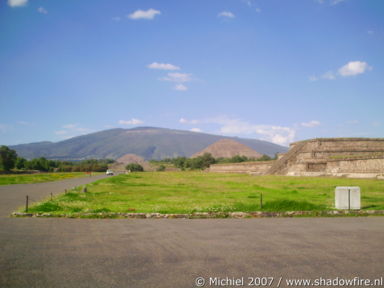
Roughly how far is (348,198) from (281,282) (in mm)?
11671

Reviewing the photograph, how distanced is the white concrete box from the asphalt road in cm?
262

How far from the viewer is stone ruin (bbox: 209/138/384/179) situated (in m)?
44.1

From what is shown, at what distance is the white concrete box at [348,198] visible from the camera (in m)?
16.6

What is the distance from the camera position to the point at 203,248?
9492mm

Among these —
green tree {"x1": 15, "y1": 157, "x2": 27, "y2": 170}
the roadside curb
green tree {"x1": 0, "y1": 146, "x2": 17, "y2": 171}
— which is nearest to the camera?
the roadside curb

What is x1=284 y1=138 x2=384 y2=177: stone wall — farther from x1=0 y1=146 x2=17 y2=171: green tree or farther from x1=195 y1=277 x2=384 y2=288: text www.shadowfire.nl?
x1=0 y1=146 x2=17 y2=171: green tree

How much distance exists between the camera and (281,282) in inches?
264

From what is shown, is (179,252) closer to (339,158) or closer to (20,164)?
(339,158)

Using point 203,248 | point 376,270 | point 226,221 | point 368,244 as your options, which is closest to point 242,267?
Answer: point 203,248

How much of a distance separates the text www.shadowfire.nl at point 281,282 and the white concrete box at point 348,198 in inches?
418

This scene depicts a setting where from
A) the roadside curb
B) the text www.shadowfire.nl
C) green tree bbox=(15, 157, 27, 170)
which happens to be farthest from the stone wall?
green tree bbox=(15, 157, 27, 170)

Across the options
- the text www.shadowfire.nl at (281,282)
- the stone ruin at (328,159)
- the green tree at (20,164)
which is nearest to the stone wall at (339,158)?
the stone ruin at (328,159)

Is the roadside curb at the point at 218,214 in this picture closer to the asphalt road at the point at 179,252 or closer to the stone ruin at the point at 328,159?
the asphalt road at the point at 179,252

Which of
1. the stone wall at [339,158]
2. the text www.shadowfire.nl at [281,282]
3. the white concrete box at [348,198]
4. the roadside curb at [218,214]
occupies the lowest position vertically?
the roadside curb at [218,214]
